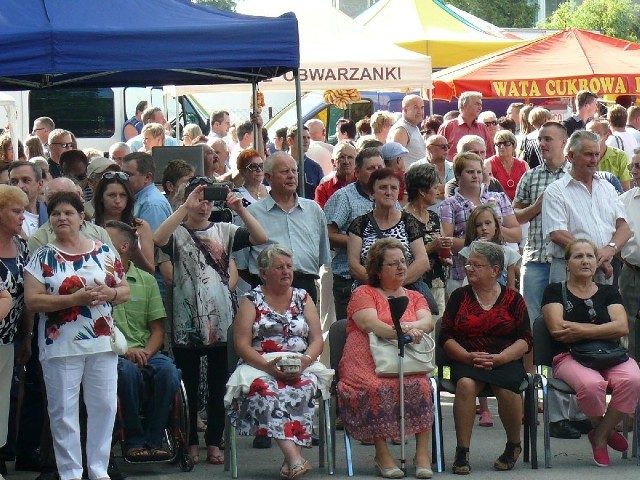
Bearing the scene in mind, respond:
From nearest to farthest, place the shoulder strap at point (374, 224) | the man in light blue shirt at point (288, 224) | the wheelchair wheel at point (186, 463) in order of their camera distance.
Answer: the wheelchair wheel at point (186, 463), the man in light blue shirt at point (288, 224), the shoulder strap at point (374, 224)

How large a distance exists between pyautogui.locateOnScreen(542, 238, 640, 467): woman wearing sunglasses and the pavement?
0.19m

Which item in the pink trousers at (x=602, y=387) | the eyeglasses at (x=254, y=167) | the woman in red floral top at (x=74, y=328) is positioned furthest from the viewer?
the eyeglasses at (x=254, y=167)

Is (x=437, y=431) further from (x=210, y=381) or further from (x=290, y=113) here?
(x=290, y=113)

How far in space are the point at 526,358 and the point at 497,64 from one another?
7.20 metres

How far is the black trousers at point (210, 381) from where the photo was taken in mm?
8750

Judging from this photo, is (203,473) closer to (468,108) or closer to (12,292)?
(12,292)

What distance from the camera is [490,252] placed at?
8.66 metres

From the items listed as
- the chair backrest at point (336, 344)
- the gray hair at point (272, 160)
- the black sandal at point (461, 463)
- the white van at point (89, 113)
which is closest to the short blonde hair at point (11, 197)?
the gray hair at point (272, 160)

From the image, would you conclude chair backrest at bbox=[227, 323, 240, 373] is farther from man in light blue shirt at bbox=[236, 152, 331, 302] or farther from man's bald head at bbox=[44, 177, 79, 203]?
man's bald head at bbox=[44, 177, 79, 203]

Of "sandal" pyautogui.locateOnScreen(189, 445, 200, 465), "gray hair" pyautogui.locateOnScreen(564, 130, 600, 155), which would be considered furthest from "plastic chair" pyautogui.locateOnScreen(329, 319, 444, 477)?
"gray hair" pyautogui.locateOnScreen(564, 130, 600, 155)

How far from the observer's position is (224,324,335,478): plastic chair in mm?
8234

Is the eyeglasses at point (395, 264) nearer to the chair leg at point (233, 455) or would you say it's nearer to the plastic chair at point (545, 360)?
the plastic chair at point (545, 360)

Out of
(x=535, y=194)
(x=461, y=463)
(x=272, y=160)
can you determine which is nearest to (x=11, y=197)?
(x=272, y=160)

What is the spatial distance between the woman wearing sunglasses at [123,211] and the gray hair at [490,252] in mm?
2090
